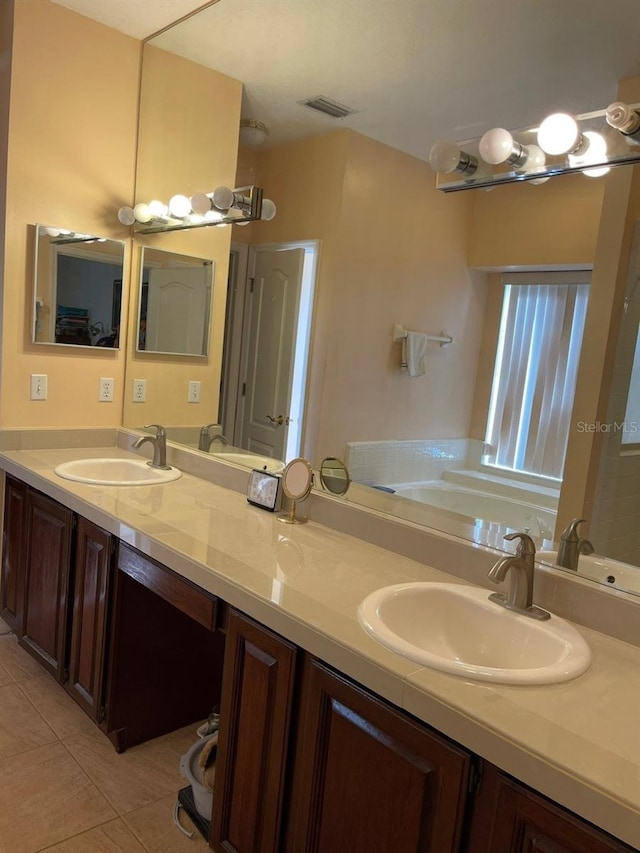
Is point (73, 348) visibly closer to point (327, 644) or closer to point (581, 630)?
point (327, 644)

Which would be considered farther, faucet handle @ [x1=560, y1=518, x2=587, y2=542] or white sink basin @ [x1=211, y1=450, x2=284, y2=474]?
white sink basin @ [x1=211, y1=450, x2=284, y2=474]

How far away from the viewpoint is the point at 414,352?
195cm

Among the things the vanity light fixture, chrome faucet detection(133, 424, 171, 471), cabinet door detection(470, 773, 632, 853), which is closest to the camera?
cabinet door detection(470, 773, 632, 853)

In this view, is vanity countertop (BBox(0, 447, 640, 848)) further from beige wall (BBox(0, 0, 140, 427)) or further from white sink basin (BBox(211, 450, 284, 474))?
beige wall (BBox(0, 0, 140, 427))

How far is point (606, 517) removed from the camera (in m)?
1.46

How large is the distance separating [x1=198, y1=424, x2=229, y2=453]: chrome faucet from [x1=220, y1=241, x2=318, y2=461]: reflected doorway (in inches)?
1.8

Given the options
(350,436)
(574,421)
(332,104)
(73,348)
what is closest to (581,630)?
(574,421)

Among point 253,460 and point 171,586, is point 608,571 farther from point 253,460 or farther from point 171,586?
point 253,460

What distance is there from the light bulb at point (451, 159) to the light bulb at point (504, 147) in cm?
8

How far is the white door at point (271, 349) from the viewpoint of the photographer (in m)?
2.30

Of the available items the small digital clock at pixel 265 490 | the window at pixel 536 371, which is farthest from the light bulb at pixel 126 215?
the window at pixel 536 371

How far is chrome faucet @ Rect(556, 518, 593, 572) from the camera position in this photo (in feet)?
4.80

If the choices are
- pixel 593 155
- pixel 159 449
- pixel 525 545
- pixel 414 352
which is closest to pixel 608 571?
pixel 525 545

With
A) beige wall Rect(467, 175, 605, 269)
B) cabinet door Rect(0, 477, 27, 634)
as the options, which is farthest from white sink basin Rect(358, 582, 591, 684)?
cabinet door Rect(0, 477, 27, 634)
